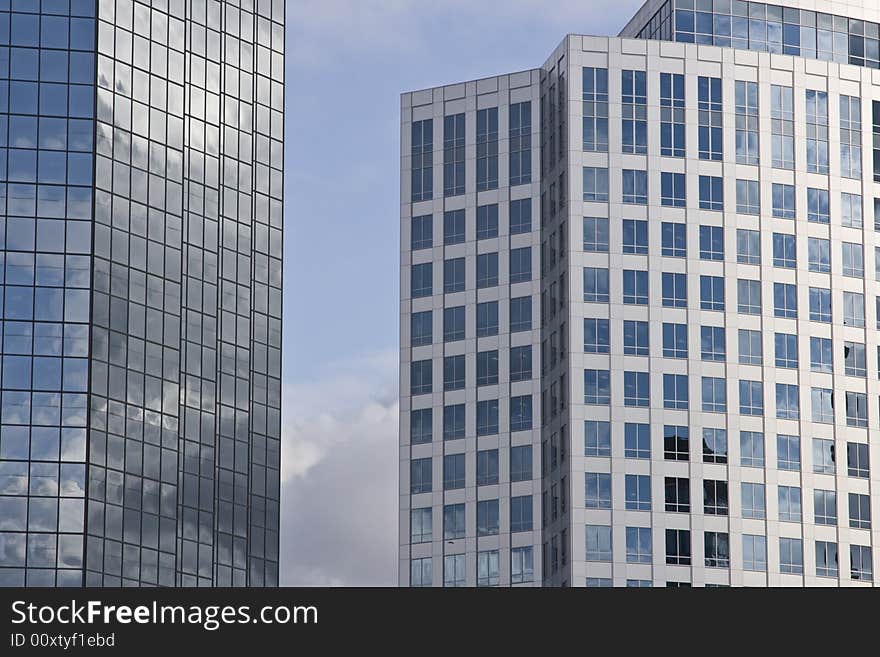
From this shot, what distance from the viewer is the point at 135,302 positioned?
14862 centimetres

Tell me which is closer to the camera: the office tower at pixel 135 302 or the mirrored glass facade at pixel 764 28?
the office tower at pixel 135 302

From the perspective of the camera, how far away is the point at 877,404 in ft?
574

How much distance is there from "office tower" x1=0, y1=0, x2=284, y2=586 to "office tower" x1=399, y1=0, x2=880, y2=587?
2146 cm

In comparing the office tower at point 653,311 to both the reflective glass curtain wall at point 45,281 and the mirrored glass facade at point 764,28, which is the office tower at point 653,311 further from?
the reflective glass curtain wall at point 45,281

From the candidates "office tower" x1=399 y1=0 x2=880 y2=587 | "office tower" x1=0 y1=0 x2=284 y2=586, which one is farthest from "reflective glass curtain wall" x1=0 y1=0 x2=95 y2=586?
"office tower" x1=399 y1=0 x2=880 y2=587

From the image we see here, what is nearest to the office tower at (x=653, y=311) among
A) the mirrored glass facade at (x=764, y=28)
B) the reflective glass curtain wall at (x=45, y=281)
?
the mirrored glass facade at (x=764, y=28)

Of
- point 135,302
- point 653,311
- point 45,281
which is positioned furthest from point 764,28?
point 45,281

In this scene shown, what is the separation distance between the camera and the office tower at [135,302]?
14025 cm

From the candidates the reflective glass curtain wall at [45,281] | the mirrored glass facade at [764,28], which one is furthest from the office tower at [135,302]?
the mirrored glass facade at [764,28]

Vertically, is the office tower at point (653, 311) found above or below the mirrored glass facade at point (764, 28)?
below

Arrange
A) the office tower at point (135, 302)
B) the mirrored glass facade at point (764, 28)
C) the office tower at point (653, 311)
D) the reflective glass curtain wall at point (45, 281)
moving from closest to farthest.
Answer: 1. the reflective glass curtain wall at point (45, 281)
2. the office tower at point (135, 302)
3. the office tower at point (653, 311)
4. the mirrored glass facade at point (764, 28)

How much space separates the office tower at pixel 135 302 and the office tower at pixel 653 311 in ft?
70.4

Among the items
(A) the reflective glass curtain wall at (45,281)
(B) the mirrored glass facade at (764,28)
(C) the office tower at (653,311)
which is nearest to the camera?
(A) the reflective glass curtain wall at (45,281)
